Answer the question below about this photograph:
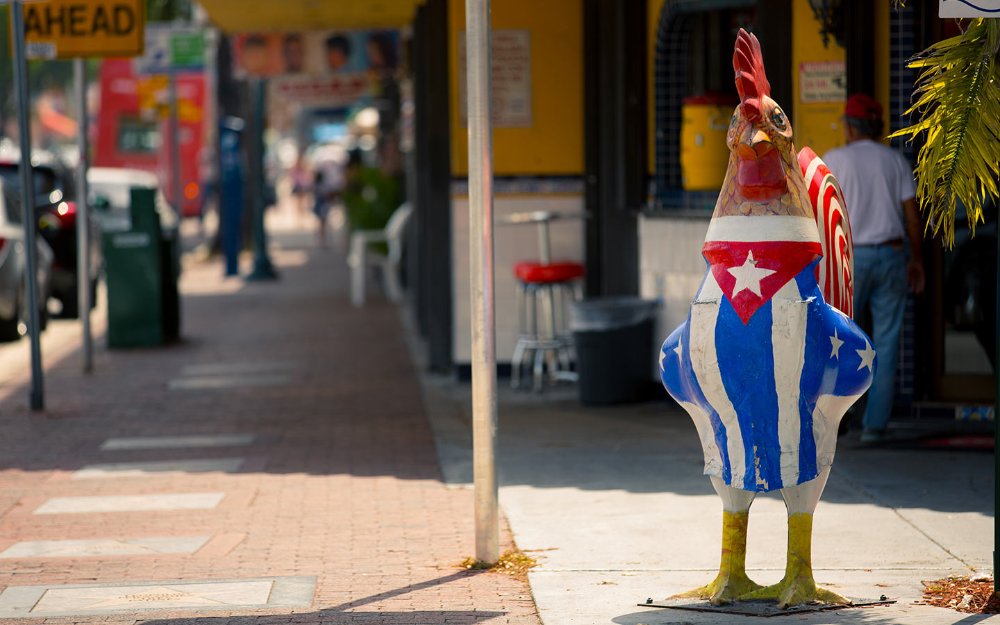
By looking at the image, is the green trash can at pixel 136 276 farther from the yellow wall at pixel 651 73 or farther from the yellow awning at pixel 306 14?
the yellow wall at pixel 651 73

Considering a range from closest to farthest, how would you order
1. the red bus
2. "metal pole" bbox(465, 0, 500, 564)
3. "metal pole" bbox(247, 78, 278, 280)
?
"metal pole" bbox(465, 0, 500, 564)
"metal pole" bbox(247, 78, 278, 280)
the red bus

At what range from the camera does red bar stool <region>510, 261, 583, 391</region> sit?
474 inches

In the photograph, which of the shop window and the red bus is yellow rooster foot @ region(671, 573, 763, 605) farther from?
the red bus

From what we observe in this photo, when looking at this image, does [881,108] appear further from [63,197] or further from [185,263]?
[185,263]

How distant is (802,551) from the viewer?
586 cm

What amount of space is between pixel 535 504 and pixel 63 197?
11236mm

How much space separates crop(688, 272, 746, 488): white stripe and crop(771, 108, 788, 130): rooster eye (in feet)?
1.82

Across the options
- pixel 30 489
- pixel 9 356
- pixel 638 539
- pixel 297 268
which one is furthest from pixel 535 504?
pixel 297 268

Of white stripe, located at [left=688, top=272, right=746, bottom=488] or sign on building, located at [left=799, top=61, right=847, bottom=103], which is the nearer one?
white stripe, located at [left=688, top=272, right=746, bottom=488]

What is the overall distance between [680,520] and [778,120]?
8.14ft

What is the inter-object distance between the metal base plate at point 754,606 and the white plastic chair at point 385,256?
13414 mm

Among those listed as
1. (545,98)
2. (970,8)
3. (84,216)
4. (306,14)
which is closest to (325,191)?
(306,14)

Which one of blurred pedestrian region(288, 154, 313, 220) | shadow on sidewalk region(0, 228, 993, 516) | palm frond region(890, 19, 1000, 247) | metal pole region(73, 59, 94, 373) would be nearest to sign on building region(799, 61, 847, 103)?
Answer: shadow on sidewalk region(0, 228, 993, 516)

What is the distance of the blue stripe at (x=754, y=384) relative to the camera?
224 inches
